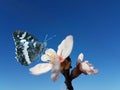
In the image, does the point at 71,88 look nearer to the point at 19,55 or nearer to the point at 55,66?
the point at 55,66

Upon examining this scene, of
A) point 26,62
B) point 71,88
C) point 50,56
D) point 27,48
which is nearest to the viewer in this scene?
point 71,88

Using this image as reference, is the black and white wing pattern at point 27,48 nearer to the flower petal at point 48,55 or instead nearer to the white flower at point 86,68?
the flower petal at point 48,55

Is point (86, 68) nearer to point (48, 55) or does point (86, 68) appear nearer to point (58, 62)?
point (58, 62)

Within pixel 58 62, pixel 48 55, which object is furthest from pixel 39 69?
pixel 48 55

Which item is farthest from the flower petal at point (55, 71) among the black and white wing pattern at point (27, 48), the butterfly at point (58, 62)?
the black and white wing pattern at point (27, 48)

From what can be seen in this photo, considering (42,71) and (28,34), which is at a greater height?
(28,34)

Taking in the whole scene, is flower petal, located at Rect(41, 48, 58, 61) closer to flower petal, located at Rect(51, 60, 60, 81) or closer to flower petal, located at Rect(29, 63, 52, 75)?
flower petal, located at Rect(29, 63, 52, 75)

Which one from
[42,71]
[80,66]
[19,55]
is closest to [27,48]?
[19,55]
